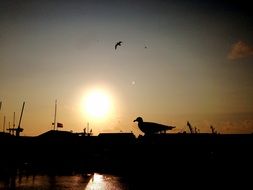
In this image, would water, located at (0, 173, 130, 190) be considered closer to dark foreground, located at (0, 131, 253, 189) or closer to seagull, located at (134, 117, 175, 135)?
dark foreground, located at (0, 131, 253, 189)

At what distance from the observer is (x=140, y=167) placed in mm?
21297

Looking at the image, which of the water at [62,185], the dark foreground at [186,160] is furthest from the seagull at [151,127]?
the water at [62,185]

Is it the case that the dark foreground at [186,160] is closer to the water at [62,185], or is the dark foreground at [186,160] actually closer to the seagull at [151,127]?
the seagull at [151,127]

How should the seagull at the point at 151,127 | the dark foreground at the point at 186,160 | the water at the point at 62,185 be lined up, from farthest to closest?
the seagull at the point at 151,127
the dark foreground at the point at 186,160
the water at the point at 62,185

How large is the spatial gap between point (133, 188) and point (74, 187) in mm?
3854

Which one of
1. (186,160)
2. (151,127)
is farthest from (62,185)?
(186,160)

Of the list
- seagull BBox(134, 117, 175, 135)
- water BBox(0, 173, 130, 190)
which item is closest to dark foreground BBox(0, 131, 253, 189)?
seagull BBox(134, 117, 175, 135)

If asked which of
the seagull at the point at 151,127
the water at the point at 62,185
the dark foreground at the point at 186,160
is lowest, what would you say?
the water at the point at 62,185

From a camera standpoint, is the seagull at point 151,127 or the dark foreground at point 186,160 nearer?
the dark foreground at point 186,160

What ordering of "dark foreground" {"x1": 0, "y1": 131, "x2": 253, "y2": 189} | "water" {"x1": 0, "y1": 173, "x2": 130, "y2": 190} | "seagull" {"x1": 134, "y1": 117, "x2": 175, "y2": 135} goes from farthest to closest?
"seagull" {"x1": 134, "y1": 117, "x2": 175, "y2": 135}, "dark foreground" {"x1": 0, "y1": 131, "x2": 253, "y2": 189}, "water" {"x1": 0, "y1": 173, "x2": 130, "y2": 190}

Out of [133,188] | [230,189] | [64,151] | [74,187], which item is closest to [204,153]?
[230,189]

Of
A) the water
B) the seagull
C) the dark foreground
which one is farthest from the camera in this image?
the seagull

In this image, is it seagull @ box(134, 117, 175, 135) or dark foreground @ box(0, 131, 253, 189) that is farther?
seagull @ box(134, 117, 175, 135)

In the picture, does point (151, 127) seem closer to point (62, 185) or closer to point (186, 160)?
point (186, 160)
